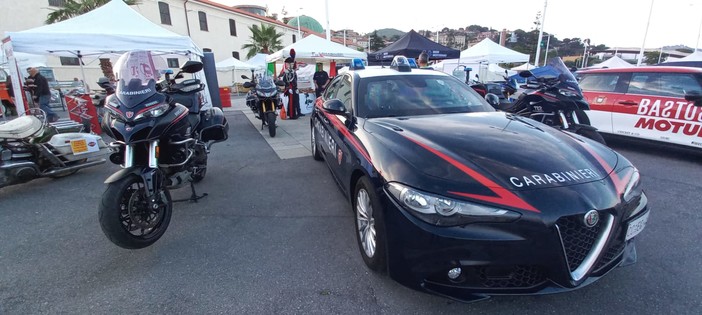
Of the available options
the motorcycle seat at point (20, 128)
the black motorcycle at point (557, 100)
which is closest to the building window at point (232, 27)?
the motorcycle seat at point (20, 128)

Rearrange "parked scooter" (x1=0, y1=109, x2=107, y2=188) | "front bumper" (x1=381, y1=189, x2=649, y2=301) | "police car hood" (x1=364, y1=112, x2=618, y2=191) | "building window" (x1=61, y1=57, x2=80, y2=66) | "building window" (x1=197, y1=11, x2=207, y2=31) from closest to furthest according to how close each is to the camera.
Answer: "front bumper" (x1=381, y1=189, x2=649, y2=301) → "police car hood" (x1=364, y1=112, x2=618, y2=191) → "parked scooter" (x1=0, y1=109, x2=107, y2=188) → "building window" (x1=61, y1=57, x2=80, y2=66) → "building window" (x1=197, y1=11, x2=207, y2=31)

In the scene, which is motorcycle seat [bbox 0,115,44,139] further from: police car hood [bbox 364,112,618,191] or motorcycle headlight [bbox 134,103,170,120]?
police car hood [bbox 364,112,618,191]

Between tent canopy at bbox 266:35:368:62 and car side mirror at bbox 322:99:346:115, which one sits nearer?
car side mirror at bbox 322:99:346:115

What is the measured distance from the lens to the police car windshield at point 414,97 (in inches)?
126

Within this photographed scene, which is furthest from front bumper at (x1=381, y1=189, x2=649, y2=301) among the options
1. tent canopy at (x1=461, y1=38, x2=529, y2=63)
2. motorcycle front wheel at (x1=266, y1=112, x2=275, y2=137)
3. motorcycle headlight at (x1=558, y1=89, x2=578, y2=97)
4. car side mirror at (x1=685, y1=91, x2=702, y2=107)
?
tent canopy at (x1=461, y1=38, x2=529, y2=63)

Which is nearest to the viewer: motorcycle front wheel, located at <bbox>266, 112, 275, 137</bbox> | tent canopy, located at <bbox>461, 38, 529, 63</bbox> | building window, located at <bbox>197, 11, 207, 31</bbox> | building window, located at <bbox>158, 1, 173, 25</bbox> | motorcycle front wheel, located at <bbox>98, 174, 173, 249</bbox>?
motorcycle front wheel, located at <bbox>98, 174, 173, 249</bbox>

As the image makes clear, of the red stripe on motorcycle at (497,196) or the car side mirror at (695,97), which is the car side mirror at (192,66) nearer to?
the red stripe on motorcycle at (497,196)

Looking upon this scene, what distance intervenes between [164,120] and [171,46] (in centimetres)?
641

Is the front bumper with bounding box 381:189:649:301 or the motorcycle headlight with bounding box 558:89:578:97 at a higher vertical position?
the motorcycle headlight with bounding box 558:89:578:97

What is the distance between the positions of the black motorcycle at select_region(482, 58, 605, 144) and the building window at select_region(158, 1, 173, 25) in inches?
1140

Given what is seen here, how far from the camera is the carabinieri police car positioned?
1.73 metres

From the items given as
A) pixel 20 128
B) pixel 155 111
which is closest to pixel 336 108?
pixel 155 111

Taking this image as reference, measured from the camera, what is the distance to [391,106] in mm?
3229

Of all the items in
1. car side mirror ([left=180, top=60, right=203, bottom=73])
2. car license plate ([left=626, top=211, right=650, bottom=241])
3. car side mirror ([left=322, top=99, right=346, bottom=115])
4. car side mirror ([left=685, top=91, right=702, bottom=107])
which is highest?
car side mirror ([left=180, top=60, right=203, bottom=73])
